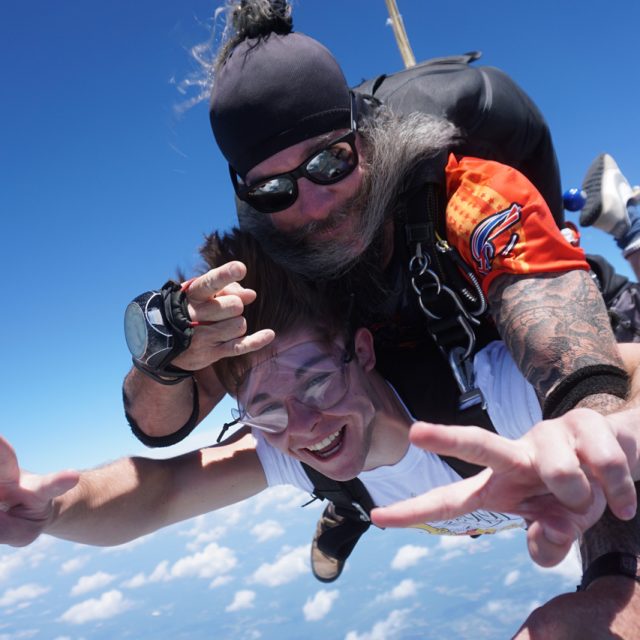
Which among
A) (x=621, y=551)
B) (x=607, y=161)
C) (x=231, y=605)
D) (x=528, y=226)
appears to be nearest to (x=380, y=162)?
(x=528, y=226)

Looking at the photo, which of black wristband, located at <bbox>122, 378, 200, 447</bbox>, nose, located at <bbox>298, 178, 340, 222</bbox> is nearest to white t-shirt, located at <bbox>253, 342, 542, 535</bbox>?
black wristband, located at <bbox>122, 378, 200, 447</bbox>

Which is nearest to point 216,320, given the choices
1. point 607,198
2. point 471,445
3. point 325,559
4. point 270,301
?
point 270,301

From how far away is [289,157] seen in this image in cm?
213

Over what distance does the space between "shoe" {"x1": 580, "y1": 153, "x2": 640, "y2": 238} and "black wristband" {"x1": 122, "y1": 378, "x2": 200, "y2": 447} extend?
257 centimetres

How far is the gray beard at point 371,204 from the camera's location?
208 centimetres

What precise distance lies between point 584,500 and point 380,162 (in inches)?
66.7

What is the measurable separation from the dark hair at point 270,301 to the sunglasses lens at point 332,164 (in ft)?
1.52

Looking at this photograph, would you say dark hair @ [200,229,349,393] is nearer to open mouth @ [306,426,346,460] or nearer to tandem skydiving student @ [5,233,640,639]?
tandem skydiving student @ [5,233,640,639]

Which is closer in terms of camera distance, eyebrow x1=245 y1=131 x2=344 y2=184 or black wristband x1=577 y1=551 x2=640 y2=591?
black wristband x1=577 y1=551 x2=640 y2=591

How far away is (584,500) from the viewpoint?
78cm

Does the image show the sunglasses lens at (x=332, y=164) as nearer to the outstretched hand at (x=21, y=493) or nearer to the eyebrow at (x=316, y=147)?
the eyebrow at (x=316, y=147)

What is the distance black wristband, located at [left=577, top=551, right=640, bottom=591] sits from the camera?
1086mm

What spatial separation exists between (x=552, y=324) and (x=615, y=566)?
65 centimetres

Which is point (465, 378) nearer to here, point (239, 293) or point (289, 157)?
point (239, 293)
